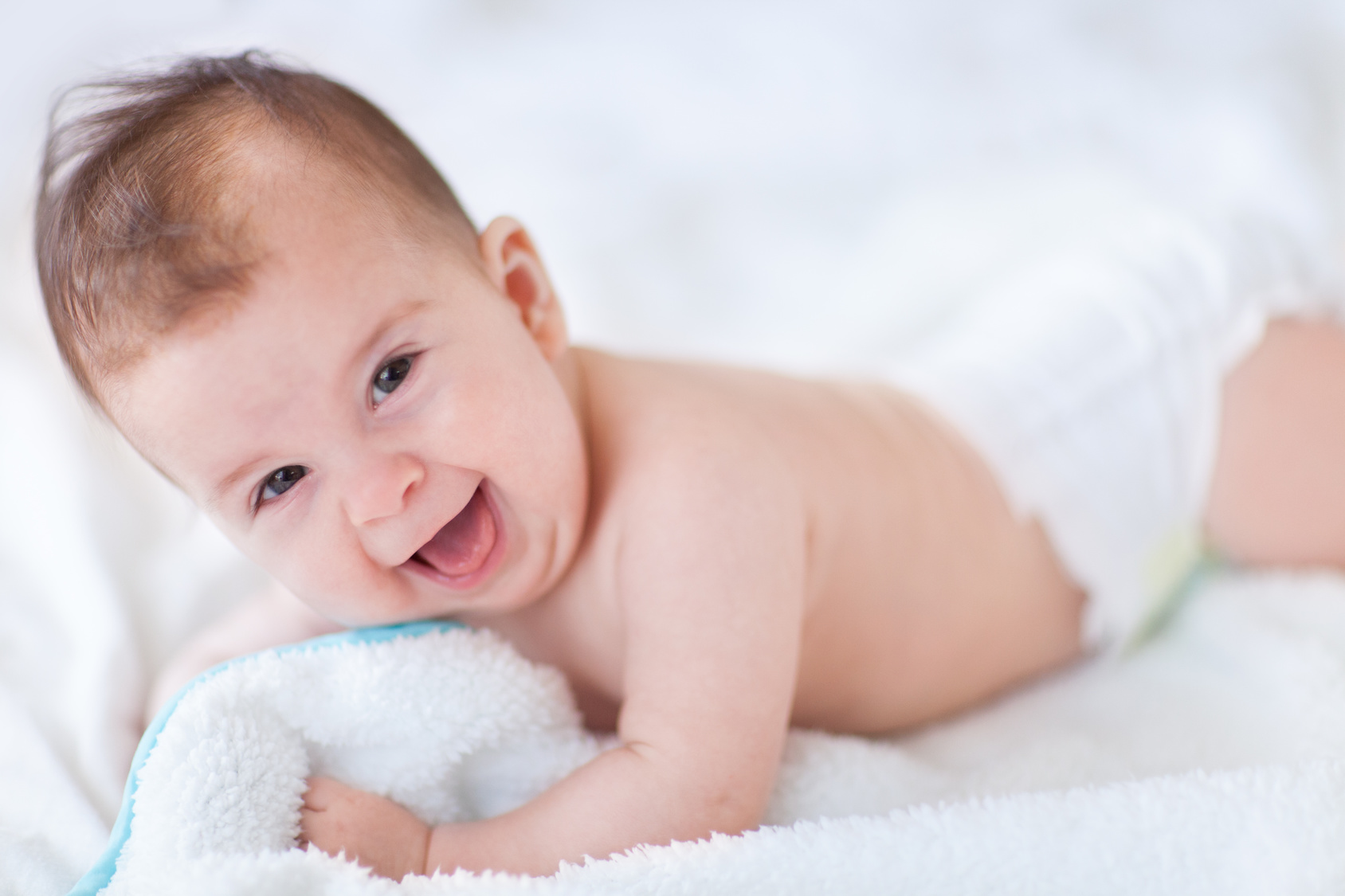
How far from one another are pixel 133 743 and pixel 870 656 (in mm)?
698

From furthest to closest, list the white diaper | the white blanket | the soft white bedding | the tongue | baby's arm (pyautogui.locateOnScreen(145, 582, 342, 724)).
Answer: the soft white bedding, the white diaper, baby's arm (pyautogui.locateOnScreen(145, 582, 342, 724)), the tongue, the white blanket

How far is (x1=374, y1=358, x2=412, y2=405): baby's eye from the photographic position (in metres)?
0.79

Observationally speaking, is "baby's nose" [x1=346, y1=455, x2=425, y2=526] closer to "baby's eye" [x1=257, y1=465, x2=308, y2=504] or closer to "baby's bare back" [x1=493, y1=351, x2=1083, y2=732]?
"baby's eye" [x1=257, y1=465, x2=308, y2=504]

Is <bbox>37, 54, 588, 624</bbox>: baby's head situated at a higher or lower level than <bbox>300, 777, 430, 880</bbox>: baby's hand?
higher

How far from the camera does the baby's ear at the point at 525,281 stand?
912 mm

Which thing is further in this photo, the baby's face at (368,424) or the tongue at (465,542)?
the tongue at (465,542)

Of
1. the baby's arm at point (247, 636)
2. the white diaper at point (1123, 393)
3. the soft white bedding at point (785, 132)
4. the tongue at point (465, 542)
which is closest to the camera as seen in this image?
the tongue at point (465, 542)

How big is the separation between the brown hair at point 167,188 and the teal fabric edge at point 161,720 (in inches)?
9.4

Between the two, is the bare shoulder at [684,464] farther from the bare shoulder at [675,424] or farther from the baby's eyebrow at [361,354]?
the baby's eyebrow at [361,354]

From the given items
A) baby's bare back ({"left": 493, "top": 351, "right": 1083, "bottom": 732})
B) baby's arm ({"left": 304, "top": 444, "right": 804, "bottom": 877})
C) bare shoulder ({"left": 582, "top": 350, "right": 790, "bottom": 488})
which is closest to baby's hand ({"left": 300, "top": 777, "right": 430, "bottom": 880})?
baby's arm ({"left": 304, "top": 444, "right": 804, "bottom": 877})

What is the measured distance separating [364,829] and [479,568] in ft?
0.69

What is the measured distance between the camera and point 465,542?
86 centimetres

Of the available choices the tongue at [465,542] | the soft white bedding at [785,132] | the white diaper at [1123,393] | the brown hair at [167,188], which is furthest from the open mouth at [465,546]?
the soft white bedding at [785,132]

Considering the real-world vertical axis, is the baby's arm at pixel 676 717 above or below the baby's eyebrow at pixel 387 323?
below
